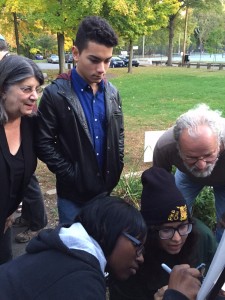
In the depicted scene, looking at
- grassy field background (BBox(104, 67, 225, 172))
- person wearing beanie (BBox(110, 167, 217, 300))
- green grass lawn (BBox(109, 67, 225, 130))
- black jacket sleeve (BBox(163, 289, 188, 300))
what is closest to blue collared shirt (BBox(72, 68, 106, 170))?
person wearing beanie (BBox(110, 167, 217, 300))

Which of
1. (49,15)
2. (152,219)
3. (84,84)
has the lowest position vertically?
(152,219)

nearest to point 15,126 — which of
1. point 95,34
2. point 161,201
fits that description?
point 95,34

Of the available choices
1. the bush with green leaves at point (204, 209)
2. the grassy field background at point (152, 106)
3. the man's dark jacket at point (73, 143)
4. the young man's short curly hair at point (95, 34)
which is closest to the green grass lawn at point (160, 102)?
the grassy field background at point (152, 106)

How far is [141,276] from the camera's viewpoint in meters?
2.10

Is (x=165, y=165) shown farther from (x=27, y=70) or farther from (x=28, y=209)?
(x=28, y=209)

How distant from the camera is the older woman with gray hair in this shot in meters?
2.21

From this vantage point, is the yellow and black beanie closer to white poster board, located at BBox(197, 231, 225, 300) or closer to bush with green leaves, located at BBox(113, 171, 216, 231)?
→ white poster board, located at BBox(197, 231, 225, 300)

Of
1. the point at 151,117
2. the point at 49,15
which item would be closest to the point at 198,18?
the point at 49,15

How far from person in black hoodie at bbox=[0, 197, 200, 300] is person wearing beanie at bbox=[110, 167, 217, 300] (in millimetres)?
384

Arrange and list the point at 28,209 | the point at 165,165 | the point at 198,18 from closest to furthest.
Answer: the point at 165,165 → the point at 28,209 → the point at 198,18

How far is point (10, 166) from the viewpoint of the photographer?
2.21 metres

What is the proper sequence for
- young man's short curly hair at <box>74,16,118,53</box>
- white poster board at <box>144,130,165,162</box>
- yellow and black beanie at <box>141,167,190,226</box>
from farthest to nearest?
white poster board at <box>144,130,165,162</box> → young man's short curly hair at <box>74,16,118,53</box> → yellow and black beanie at <box>141,167,190,226</box>

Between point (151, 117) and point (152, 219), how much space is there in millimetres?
7390

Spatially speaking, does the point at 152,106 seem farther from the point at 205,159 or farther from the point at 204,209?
the point at 205,159
